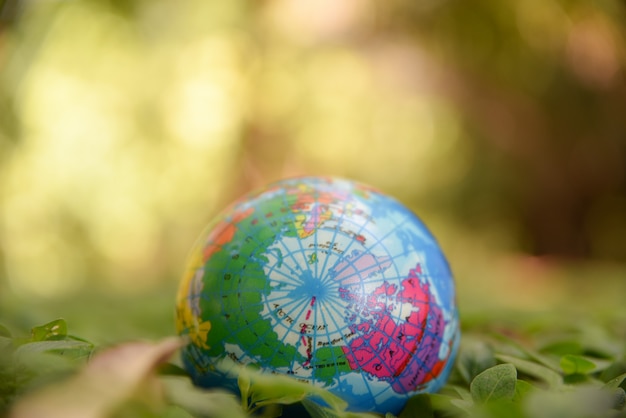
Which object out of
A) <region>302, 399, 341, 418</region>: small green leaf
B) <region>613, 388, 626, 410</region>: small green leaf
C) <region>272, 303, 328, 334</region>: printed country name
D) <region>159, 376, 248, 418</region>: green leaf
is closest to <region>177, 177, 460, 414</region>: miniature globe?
<region>272, 303, 328, 334</region>: printed country name

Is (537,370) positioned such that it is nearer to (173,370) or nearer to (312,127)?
(173,370)

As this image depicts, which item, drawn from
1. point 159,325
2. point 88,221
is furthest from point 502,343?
point 88,221

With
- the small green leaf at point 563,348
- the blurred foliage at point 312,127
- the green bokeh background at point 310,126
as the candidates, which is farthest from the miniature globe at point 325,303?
the green bokeh background at point 310,126

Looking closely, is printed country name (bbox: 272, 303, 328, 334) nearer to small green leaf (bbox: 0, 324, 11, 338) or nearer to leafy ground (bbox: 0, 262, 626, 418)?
leafy ground (bbox: 0, 262, 626, 418)

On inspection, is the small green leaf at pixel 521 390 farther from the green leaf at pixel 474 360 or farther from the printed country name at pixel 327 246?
the printed country name at pixel 327 246

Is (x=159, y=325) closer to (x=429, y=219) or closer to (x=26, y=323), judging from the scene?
(x=26, y=323)

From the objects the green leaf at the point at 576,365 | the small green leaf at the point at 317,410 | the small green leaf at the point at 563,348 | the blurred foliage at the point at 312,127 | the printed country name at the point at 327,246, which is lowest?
the small green leaf at the point at 563,348

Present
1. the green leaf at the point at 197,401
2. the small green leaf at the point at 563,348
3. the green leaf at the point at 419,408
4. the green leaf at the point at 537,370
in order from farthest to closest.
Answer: the small green leaf at the point at 563,348 < the green leaf at the point at 537,370 < the green leaf at the point at 419,408 < the green leaf at the point at 197,401
